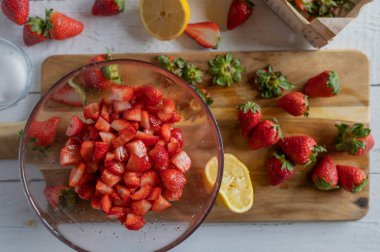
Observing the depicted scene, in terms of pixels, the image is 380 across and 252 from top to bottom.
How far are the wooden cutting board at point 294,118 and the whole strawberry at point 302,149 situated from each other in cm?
5

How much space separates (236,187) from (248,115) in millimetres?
218

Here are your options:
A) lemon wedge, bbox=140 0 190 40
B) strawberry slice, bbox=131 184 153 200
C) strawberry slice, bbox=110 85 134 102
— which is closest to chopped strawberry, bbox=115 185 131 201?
strawberry slice, bbox=131 184 153 200

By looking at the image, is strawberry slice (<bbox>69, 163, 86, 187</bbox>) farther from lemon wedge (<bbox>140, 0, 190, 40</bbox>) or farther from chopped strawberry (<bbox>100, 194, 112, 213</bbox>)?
lemon wedge (<bbox>140, 0, 190, 40</bbox>)

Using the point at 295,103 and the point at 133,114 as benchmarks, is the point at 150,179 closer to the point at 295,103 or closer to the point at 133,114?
the point at 133,114

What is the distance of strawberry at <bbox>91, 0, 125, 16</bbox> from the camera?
5.28ft

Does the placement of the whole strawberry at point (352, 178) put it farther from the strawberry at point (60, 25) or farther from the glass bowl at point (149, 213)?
the strawberry at point (60, 25)

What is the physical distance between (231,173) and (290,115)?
0.27m

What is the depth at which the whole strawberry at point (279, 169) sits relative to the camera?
5.09 feet

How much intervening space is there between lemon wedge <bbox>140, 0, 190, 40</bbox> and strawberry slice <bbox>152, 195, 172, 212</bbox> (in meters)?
0.51

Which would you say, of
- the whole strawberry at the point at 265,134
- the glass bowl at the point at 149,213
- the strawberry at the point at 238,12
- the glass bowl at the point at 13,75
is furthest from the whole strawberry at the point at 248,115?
the glass bowl at the point at 13,75

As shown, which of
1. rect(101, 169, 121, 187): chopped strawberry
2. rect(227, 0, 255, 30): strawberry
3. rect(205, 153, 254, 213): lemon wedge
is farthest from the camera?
rect(227, 0, 255, 30): strawberry

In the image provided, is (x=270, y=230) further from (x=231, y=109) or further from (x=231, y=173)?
(x=231, y=109)

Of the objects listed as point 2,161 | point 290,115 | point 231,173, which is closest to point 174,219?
point 231,173

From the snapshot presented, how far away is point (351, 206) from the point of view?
1.62m
